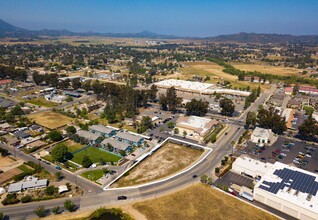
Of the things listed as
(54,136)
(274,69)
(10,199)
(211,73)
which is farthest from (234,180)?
(274,69)

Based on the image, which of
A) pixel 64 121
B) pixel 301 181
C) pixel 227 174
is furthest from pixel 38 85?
pixel 301 181

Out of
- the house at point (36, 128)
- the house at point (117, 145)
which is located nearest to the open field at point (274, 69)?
the house at point (117, 145)

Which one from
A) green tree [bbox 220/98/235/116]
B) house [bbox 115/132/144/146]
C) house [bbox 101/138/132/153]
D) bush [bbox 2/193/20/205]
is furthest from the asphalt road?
green tree [bbox 220/98/235/116]

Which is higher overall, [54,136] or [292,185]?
[292,185]

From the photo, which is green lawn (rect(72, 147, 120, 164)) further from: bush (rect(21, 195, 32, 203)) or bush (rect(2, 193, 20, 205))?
bush (rect(2, 193, 20, 205))

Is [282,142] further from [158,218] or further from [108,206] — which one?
[108,206]

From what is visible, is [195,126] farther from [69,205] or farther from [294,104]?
[294,104]
